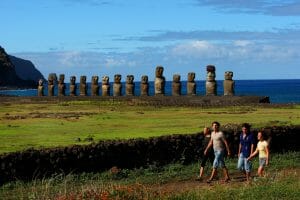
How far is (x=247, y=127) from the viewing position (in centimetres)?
1848

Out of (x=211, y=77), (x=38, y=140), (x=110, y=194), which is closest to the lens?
(x=110, y=194)

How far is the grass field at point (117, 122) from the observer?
76.7 ft

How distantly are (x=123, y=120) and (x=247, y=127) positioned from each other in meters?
13.3

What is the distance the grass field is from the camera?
921 inches

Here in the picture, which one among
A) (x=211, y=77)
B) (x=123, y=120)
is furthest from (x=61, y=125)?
(x=211, y=77)

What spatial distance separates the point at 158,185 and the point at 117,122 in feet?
36.9

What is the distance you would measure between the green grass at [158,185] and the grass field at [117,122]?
2.08m

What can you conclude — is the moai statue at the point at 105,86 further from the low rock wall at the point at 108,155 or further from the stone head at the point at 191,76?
the low rock wall at the point at 108,155

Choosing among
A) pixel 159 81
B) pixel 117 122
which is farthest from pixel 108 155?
pixel 159 81

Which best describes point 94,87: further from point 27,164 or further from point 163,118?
point 27,164

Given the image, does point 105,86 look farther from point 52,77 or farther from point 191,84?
point 191,84

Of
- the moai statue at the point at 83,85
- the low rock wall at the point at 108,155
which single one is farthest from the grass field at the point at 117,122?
the moai statue at the point at 83,85

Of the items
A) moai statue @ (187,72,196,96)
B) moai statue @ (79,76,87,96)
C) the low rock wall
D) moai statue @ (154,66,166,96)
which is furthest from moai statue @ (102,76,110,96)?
the low rock wall

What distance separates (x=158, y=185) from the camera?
19.0 m
